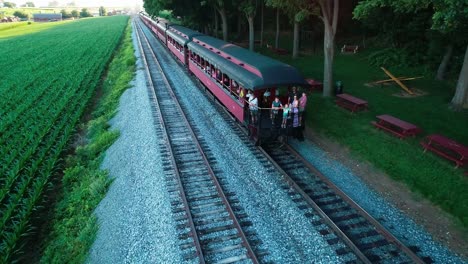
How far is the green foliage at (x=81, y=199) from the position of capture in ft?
26.8

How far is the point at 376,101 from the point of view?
1717 cm

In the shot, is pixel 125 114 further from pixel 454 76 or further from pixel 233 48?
pixel 454 76

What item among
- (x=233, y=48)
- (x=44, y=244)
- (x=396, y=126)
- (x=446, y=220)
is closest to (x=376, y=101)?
(x=396, y=126)

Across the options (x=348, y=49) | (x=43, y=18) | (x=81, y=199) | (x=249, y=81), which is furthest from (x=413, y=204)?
Answer: (x=43, y=18)

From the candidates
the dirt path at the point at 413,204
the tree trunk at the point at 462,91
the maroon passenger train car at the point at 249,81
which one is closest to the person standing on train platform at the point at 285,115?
the maroon passenger train car at the point at 249,81

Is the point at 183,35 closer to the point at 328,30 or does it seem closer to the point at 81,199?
the point at 328,30

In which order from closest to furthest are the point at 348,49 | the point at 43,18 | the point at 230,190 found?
the point at 230,190, the point at 348,49, the point at 43,18

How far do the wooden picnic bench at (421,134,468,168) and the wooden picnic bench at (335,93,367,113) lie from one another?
3845 mm

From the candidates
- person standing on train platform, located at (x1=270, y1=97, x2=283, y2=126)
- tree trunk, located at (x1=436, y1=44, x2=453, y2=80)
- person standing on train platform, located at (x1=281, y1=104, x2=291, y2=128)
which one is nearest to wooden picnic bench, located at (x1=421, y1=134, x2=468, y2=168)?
person standing on train platform, located at (x1=281, y1=104, x2=291, y2=128)

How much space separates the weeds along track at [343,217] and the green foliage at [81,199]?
19.9 feet

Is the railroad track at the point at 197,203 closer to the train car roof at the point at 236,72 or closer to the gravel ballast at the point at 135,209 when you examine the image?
the gravel ballast at the point at 135,209

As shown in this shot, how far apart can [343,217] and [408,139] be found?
19.6ft

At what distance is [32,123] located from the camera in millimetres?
15914

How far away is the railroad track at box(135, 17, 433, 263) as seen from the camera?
287 inches
